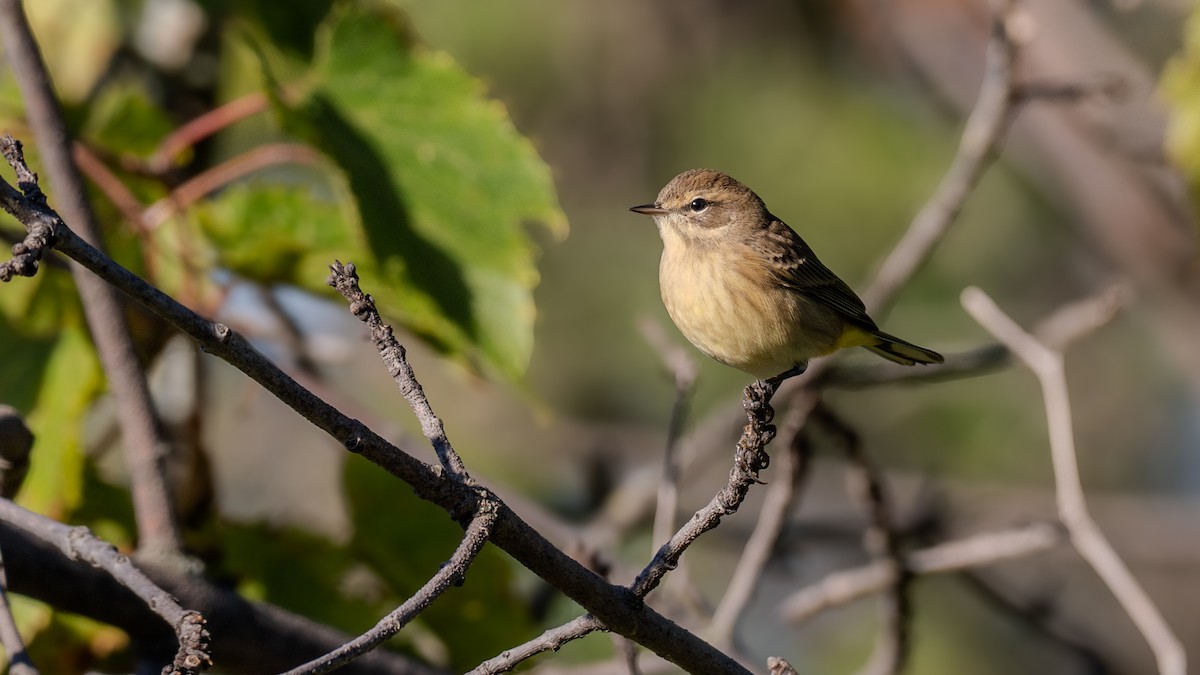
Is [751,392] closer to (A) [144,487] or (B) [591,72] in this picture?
(A) [144,487]

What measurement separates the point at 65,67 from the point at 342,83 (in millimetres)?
1443

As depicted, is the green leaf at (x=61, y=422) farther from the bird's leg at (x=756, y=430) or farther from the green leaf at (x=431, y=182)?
the bird's leg at (x=756, y=430)

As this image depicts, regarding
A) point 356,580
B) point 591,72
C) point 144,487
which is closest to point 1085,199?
point 591,72

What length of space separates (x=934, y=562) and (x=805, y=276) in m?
0.97

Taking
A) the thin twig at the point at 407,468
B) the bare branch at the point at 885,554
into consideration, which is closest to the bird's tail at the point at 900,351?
the bare branch at the point at 885,554

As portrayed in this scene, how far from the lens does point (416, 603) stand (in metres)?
1.58

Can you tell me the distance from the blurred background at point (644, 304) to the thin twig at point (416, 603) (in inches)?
52.7

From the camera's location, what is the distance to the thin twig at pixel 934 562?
10.5 ft

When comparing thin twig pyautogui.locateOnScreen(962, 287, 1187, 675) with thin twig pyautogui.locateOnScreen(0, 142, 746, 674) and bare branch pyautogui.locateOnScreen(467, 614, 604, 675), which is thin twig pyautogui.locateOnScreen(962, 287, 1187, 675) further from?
bare branch pyautogui.locateOnScreen(467, 614, 604, 675)

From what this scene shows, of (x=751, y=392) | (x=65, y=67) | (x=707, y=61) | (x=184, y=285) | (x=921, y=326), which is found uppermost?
(x=707, y=61)

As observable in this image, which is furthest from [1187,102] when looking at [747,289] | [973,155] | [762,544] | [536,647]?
[536,647]

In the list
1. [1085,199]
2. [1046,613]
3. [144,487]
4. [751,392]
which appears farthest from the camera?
[1085,199]

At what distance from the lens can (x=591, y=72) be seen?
8.03m

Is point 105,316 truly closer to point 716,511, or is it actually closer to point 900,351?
point 716,511
